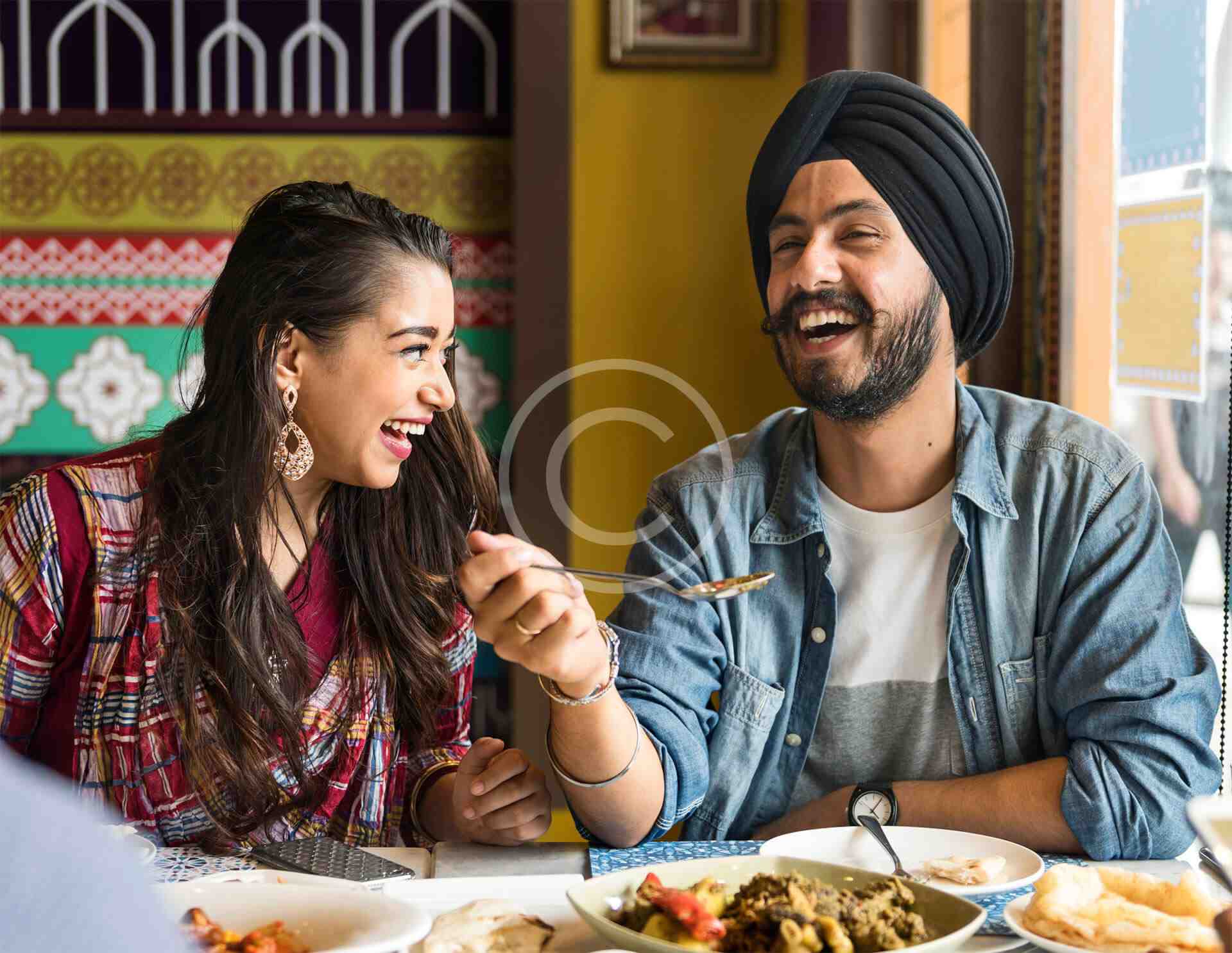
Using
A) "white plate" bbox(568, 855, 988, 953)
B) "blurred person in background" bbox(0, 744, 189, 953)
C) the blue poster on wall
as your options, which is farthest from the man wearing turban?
"blurred person in background" bbox(0, 744, 189, 953)

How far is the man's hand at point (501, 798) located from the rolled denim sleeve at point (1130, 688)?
20.2 inches

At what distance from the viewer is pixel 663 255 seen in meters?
2.93

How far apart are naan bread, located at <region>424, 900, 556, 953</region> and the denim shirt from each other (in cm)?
40

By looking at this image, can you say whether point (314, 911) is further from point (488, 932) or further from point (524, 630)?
point (524, 630)

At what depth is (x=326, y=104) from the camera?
2934 millimetres

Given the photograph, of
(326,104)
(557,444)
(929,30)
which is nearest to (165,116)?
(326,104)

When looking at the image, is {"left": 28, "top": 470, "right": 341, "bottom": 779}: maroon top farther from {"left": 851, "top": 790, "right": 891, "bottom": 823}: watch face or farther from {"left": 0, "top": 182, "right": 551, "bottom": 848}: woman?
{"left": 851, "top": 790, "right": 891, "bottom": 823}: watch face

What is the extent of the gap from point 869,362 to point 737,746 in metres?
0.47

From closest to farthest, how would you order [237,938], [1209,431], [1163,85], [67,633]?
[237,938], [67,633], [1209,431], [1163,85]

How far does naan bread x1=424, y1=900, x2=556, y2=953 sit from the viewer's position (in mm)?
870

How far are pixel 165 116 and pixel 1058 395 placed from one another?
6.75 feet

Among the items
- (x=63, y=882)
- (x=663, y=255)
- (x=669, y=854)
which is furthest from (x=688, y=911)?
(x=663, y=255)

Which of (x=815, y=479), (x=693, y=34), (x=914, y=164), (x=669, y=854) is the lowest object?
(x=669, y=854)

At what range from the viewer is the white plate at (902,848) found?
1.10 m
